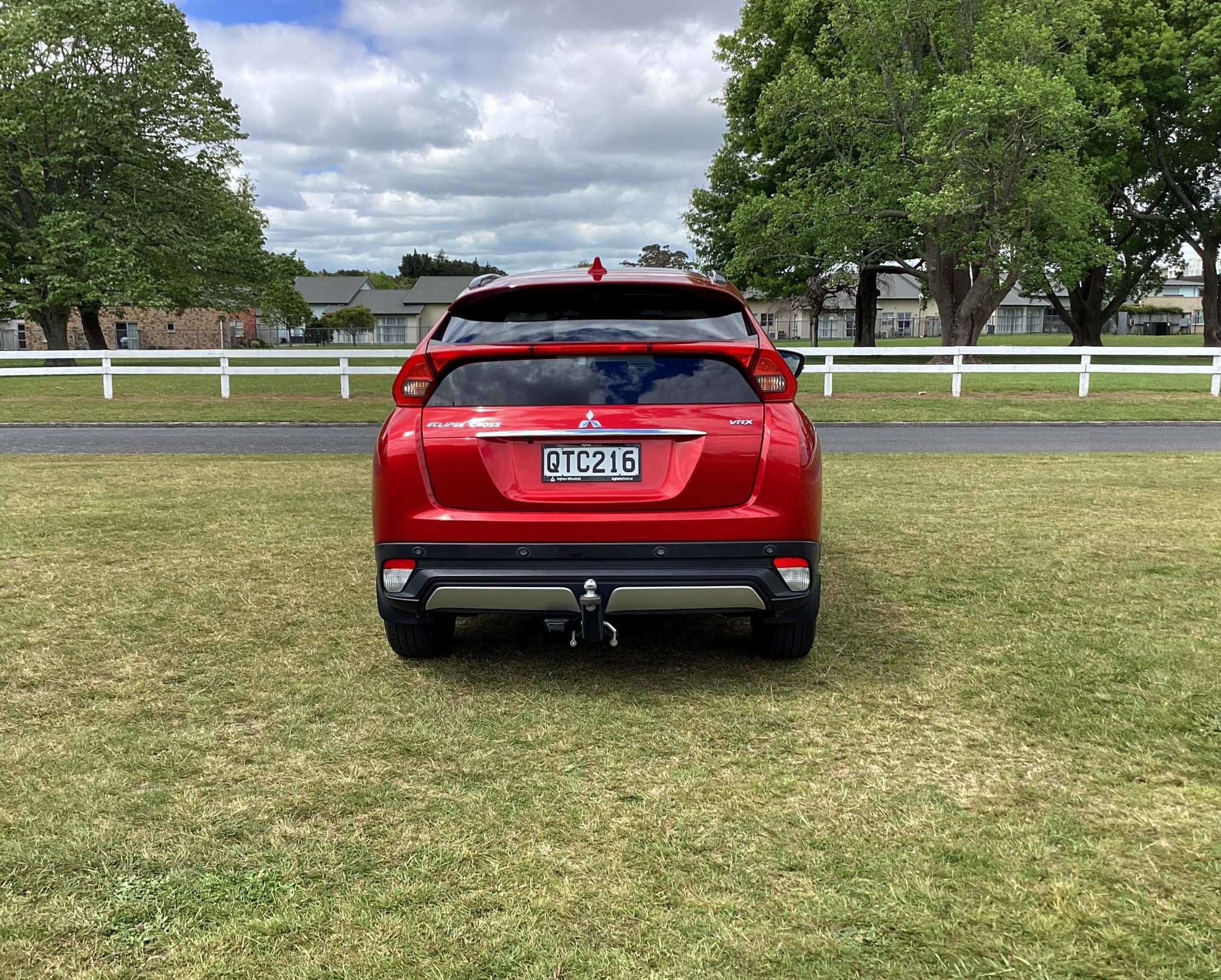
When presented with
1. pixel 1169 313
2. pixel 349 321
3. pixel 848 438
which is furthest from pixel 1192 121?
pixel 1169 313

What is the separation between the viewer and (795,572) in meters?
3.88

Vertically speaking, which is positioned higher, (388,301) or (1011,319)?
(388,301)

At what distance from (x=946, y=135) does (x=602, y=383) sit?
27753 millimetres

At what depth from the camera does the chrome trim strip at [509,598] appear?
3.77 m

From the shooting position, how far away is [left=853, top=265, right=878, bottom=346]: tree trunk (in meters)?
46.5

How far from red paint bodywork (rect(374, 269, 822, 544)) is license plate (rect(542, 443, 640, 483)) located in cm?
3

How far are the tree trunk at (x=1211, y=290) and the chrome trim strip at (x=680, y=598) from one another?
49685 millimetres

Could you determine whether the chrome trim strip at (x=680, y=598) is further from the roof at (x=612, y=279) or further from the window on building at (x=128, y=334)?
the window on building at (x=128, y=334)

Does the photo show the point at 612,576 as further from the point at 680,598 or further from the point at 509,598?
the point at 509,598

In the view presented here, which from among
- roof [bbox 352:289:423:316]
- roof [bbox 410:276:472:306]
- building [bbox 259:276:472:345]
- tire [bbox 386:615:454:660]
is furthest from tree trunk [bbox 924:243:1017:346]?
roof [bbox 352:289:423:316]

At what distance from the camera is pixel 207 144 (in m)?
36.1

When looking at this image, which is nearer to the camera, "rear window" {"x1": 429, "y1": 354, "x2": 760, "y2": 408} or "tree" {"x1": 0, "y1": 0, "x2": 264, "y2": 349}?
"rear window" {"x1": 429, "y1": 354, "x2": 760, "y2": 408}

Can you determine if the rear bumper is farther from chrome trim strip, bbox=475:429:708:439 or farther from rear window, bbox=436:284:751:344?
rear window, bbox=436:284:751:344

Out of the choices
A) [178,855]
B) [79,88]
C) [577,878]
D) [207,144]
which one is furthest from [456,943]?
[207,144]
